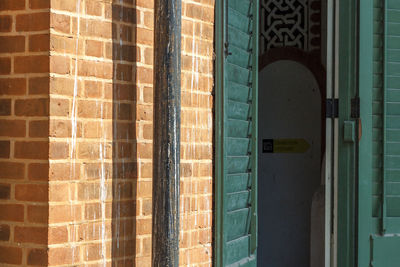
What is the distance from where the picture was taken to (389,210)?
215 inches

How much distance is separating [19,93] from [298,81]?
14.8 ft

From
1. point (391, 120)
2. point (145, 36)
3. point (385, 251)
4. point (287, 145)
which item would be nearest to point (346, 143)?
point (391, 120)

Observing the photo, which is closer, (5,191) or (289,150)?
(5,191)

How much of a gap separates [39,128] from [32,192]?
268 mm

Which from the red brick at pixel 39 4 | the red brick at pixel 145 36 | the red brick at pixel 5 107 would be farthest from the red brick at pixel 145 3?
the red brick at pixel 5 107

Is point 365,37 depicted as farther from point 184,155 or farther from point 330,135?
point 184,155

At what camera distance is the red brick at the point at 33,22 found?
3.25 m

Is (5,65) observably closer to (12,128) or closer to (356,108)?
(12,128)

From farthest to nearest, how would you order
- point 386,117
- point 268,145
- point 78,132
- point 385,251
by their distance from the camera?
point 268,145, point 386,117, point 385,251, point 78,132

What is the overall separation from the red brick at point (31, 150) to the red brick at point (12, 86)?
0.71 feet

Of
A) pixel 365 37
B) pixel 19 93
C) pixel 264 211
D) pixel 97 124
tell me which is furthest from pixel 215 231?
pixel 264 211

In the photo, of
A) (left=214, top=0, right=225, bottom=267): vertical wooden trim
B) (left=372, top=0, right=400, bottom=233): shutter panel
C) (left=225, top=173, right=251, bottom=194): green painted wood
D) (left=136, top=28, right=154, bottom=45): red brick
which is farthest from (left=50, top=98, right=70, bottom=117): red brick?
(left=372, top=0, right=400, bottom=233): shutter panel

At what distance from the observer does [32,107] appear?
10.7ft

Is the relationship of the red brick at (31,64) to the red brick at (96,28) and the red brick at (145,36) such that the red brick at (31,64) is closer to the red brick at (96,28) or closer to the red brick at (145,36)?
the red brick at (96,28)
